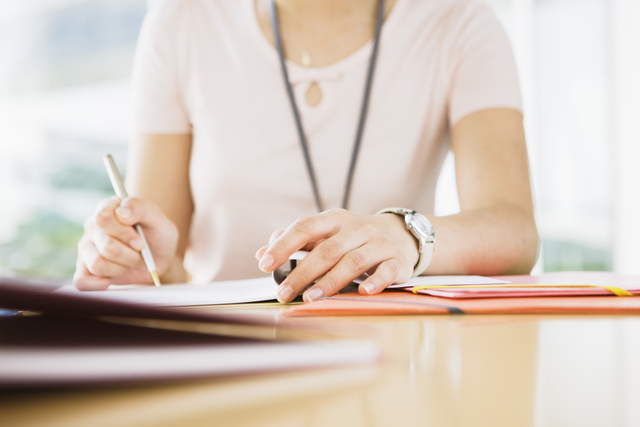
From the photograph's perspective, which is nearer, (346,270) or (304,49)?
(346,270)

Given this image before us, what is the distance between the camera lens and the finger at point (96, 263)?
2.19ft

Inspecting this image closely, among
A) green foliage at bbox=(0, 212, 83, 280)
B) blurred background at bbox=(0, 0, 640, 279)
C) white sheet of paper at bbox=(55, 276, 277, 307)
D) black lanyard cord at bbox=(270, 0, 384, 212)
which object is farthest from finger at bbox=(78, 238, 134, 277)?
green foliage at bbox=(0, 212, 83, 280)

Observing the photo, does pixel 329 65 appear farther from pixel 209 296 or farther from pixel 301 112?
pixel 209 296

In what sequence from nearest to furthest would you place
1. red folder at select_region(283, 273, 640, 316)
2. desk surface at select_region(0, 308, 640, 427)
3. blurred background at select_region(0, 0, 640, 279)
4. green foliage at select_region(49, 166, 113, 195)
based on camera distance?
desk surface at select_region(0, 308, 640, 427) < red folder at select_region(283, 273, 640, 316) < blurred background at select_region(0, 0, 640, 279) < green foliage at select_region(49, 166, 113, 195)

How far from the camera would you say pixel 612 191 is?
3.05 meters

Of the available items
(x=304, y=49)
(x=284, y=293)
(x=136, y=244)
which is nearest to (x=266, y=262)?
(x=284, y=293)

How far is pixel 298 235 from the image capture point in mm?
470

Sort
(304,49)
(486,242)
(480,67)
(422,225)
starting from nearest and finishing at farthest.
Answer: (422,225) < (486,242) < (480,67) < (304,49)

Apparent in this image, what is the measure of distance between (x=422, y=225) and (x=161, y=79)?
72 centimetres

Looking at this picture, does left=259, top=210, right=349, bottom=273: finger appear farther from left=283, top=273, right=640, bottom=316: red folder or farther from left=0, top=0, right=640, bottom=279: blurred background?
left=0, top=0, right=640, bottom=279: blurred background

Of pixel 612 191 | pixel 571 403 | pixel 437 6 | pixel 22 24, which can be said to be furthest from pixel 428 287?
pixel 22 24

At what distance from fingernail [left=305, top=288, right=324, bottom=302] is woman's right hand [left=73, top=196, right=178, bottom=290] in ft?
1.05

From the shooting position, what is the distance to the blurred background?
3.12 meters

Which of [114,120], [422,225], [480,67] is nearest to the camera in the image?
[422,225]
